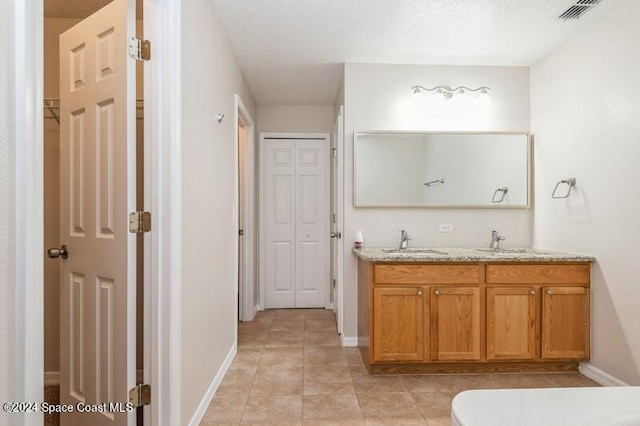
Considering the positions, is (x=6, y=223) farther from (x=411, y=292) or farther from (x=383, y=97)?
(x=383, y=97)

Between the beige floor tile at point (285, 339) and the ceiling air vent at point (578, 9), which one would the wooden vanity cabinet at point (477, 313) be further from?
the ceiling air vent at point (578, 9)

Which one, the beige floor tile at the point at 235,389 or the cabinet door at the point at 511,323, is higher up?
the cabinet door at the point at 511,323

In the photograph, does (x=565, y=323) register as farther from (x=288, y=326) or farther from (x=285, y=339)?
(x=288, y=326)

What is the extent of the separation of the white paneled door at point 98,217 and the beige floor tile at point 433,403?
1568 millimetres

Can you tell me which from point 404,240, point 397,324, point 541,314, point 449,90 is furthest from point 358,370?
point 449,90

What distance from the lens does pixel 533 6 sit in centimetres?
223

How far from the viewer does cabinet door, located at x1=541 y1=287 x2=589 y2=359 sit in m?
2.46

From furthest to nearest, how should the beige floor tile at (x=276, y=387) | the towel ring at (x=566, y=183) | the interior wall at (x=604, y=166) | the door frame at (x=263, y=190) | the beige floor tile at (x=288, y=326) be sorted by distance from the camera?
the door frame at (x=263, y=190)
the beige floor tile at (x=288, y=326)
the towel ring at (x=566, y=183)
the beige floor tile at (x=276, y=387)
the interior wall at (x=604, y=166)

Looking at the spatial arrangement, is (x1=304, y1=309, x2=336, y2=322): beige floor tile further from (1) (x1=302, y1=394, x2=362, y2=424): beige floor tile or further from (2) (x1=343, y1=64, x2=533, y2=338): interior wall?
(1) (x1=302, y1=394, x2=362, y2=424): beige floor tile

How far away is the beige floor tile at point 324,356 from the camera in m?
2.71

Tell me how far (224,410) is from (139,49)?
1969 mm

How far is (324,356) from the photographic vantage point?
2.84 metres

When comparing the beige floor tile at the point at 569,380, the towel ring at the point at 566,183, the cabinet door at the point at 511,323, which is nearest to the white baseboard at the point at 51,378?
the cabinet door at the point at 511,323

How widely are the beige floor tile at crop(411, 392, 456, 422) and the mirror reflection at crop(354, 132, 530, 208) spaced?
1510mm
